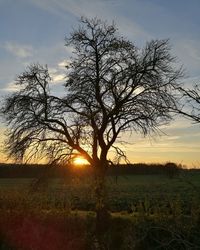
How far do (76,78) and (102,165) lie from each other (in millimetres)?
4708

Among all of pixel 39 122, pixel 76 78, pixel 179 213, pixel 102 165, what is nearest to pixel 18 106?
pixel 39 122

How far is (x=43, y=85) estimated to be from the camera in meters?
25.8

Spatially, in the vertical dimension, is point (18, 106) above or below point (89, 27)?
below

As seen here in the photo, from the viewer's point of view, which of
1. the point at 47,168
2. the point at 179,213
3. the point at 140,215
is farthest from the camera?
the point at 47,168

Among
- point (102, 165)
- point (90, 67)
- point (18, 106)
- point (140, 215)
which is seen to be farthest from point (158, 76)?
point (140, 215)

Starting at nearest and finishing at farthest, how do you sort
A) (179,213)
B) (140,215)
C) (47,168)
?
(179,213)
(140,215)
(47,168)

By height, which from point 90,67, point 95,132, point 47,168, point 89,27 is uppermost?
point 89,27

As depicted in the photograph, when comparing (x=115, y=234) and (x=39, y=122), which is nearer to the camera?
(x=115, y=234)

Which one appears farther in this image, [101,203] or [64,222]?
[101,203]

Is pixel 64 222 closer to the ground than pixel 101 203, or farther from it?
closer to the ground

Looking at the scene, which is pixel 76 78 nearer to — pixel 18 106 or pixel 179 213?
pixel 18 106

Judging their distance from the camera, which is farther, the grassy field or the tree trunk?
the tree trunk

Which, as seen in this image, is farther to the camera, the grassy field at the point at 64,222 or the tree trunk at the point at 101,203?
the tree trunk at the point at 101,203

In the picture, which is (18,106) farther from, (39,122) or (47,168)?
(47,168)
